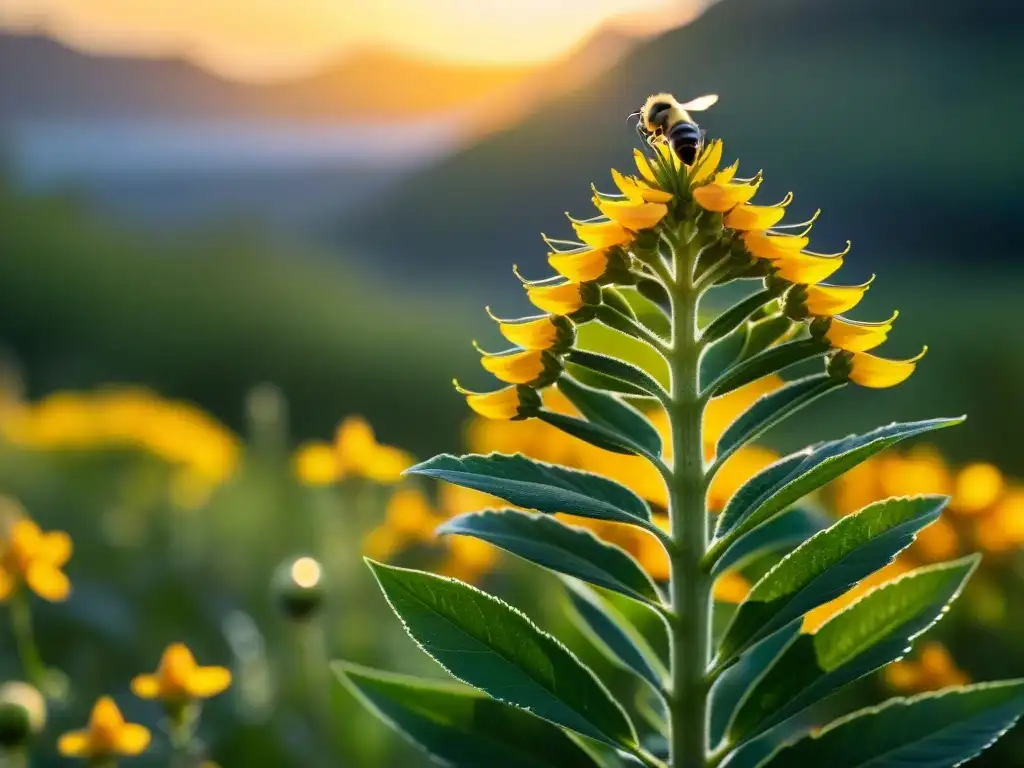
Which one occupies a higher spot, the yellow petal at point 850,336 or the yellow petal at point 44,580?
the yellow petal at point 44,580

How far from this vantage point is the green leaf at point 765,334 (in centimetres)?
71

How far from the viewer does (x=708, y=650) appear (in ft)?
2.31

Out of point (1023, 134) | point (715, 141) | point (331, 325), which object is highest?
point (1023, 134)

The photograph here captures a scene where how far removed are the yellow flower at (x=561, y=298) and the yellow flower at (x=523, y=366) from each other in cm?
3

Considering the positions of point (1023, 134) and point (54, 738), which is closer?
point (54, 738)

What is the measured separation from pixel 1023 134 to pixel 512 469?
6021 millimetres

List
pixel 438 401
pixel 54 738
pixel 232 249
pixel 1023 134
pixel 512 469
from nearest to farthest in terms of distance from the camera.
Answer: pixel 512 469 → pixel 54 738 → pixel 438 401 → pixel 1023 134 → pixel 232 249

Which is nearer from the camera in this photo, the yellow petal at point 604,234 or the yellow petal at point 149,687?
the yellow petal at point 604,234

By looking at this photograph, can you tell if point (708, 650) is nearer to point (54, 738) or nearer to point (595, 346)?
point (595, 346)

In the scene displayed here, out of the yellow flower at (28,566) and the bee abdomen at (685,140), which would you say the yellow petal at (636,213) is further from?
the yellow flower at (28,566)

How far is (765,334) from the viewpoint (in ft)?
2.36

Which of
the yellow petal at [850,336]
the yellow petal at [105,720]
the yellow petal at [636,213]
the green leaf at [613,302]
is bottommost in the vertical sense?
the yellow petal at [105,720]

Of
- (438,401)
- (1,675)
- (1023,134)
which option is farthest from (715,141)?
(1023,134)

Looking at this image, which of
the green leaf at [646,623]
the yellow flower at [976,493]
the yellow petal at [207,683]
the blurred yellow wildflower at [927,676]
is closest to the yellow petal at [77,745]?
the yellow petal at [207,683]
